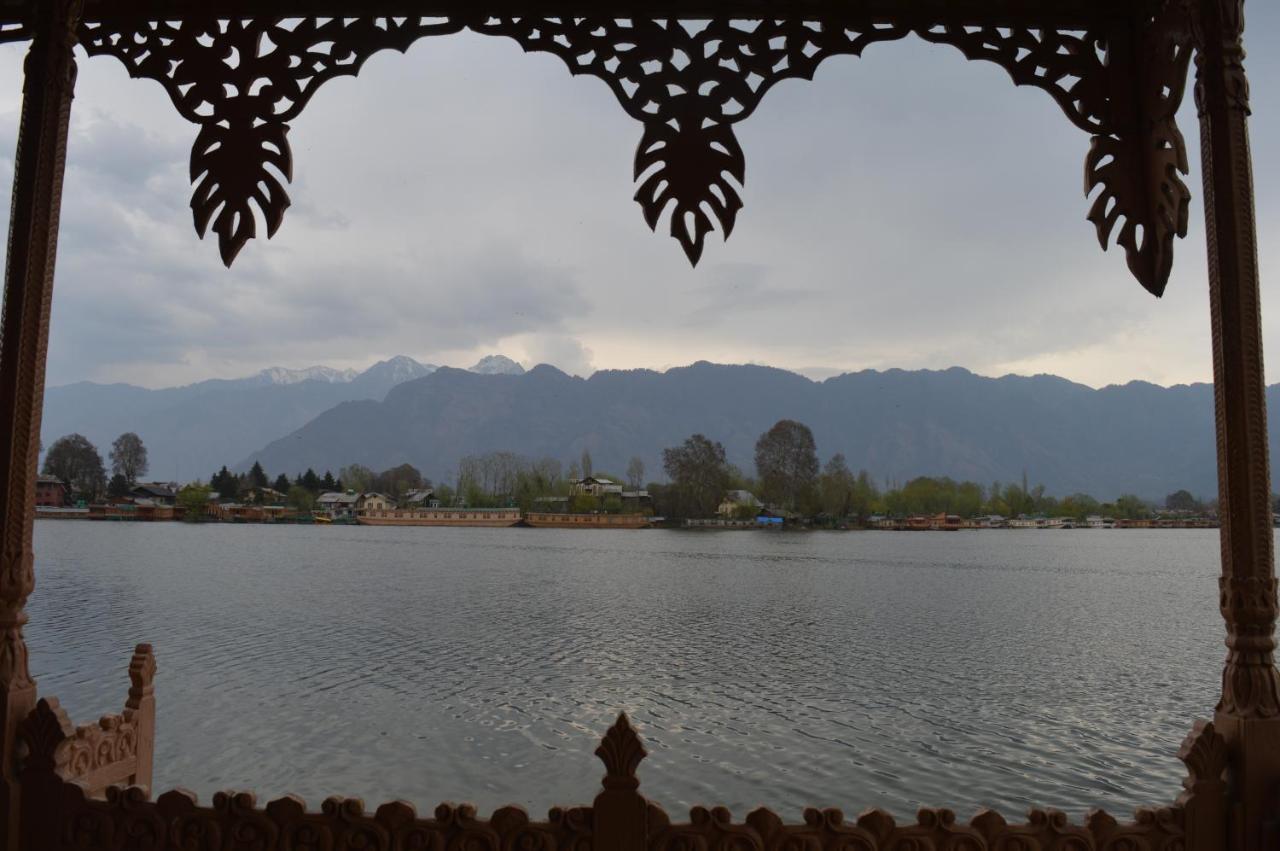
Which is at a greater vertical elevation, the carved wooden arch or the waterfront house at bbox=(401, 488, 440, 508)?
the carved wooden arch

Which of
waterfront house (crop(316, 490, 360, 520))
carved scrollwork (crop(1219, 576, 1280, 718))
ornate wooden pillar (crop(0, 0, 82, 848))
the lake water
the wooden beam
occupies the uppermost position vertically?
the wooden beam

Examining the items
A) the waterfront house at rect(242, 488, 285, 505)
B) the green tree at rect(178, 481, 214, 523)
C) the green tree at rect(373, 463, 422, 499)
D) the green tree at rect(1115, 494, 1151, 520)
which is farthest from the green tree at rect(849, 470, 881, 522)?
the green tree at rect(178, 481, 214, 523)

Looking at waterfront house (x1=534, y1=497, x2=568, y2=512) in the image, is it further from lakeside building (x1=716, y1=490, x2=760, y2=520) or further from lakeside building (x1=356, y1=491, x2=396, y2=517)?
lakeside building (x1=356, y1=491, x2=396, y2=517)

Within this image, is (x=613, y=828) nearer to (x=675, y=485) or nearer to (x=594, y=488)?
(x=675, y=485)

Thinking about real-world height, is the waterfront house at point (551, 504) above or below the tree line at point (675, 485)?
below

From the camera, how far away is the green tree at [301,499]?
77062mm

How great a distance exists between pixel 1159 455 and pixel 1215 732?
699 feet

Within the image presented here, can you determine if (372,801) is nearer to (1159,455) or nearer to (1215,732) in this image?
(1215,732)

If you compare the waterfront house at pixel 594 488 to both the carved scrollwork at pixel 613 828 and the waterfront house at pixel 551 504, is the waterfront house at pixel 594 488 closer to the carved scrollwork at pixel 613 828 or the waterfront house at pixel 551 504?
the waterfront house at pixel 551 504

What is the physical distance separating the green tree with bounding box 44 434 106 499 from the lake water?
152 ft

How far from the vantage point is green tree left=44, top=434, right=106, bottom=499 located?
70125 millimetres

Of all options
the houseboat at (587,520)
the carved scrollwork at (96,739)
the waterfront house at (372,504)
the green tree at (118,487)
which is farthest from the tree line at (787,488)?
the carved scrollwork at (96,739)

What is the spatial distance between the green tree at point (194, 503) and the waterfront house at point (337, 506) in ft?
29.5

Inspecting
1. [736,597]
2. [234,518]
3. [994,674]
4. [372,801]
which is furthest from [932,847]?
[234,518]
